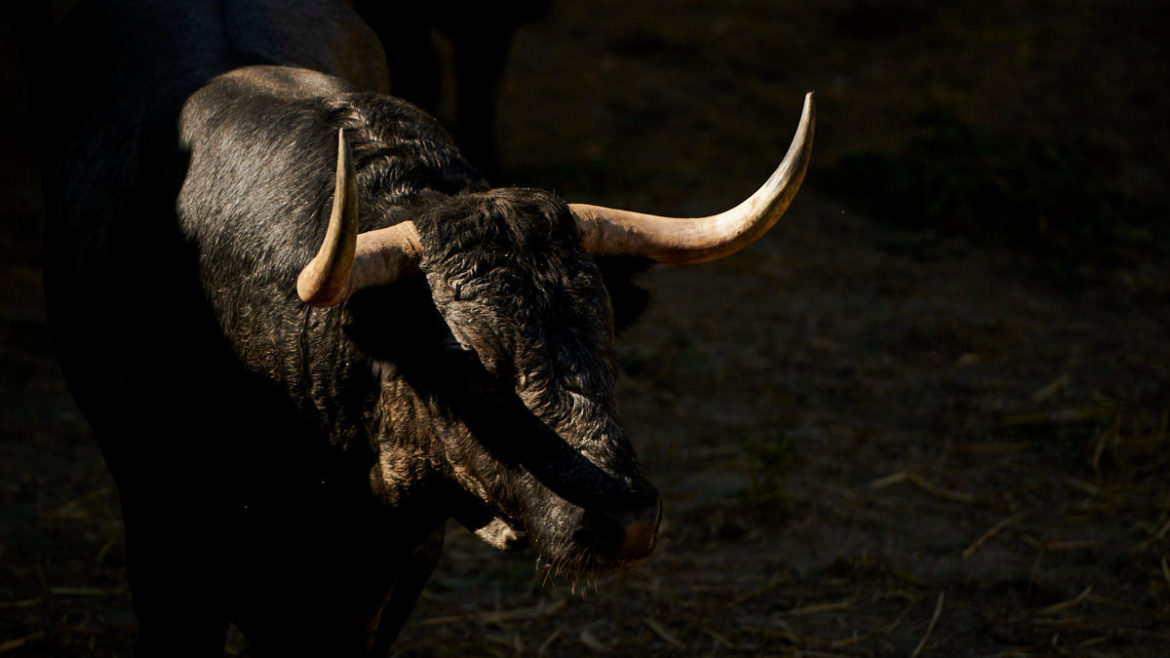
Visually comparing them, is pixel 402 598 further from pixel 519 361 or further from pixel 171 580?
pixel 519 361

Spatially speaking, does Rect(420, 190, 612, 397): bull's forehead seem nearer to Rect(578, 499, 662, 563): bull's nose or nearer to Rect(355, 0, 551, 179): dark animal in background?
Rect(578, 499, 662, 563): bull's nose

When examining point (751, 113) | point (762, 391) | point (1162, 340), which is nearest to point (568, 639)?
point (762, 391)

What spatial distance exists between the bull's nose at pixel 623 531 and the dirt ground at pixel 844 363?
281 millimetres

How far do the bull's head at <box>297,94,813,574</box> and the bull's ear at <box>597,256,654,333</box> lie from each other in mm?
123

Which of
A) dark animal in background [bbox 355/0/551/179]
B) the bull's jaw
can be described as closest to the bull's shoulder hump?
the bull's jaw

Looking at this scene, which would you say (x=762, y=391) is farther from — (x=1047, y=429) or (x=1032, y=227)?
(x=1032, y=227)

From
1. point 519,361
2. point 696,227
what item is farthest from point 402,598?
point 696,227

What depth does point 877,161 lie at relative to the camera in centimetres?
799

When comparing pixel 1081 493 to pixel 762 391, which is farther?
pixel 762 391

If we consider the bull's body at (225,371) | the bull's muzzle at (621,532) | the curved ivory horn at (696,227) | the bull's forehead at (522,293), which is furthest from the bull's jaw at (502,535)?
the curved ivory horn at (696,227)

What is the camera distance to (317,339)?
2.74m

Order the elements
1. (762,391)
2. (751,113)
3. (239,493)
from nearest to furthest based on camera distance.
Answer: (239,493) < (762,391) < (751,113)

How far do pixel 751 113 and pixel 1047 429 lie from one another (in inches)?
163

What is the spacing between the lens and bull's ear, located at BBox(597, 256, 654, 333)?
9.27ft
